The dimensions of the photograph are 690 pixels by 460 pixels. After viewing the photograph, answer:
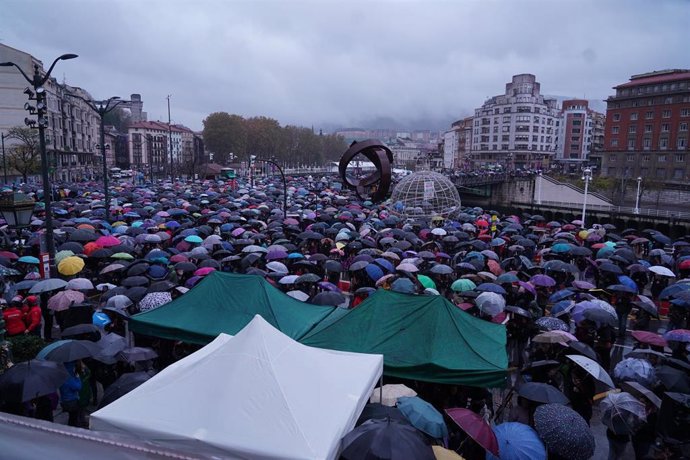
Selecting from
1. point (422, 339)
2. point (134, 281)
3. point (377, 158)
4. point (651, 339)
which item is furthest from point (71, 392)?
point (377, 158)

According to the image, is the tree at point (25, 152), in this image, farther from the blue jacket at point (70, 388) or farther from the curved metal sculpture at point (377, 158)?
the blue jacket at point (70, 388)

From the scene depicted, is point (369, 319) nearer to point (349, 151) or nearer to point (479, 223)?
point (479, 223)

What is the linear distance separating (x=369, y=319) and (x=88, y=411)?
177 inches

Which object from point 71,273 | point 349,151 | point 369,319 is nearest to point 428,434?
point 369,319

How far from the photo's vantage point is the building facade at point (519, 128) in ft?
308

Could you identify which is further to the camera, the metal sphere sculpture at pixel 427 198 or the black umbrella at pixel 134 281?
the metal sphere sculpture at pixel 427 198

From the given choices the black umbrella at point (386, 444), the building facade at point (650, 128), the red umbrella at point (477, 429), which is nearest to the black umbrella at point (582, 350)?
the red umbrella at point (477, 429)

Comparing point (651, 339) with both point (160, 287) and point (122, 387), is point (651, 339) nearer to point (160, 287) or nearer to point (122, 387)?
point (122, 387)

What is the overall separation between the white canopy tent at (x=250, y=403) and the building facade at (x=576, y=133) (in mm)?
100415

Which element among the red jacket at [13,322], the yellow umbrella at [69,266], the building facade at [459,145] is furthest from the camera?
the building facade at [459,145]

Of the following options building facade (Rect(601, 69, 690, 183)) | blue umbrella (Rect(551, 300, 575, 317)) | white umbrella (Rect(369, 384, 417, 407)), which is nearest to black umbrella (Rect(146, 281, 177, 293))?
white umbrella (Rect(369, 384, 417, 407))

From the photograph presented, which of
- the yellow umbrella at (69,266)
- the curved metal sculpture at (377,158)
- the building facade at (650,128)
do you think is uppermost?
the building facade at (650,128)

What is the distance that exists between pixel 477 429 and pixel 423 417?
2.05 feet

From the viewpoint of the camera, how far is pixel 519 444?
4.78 metres
